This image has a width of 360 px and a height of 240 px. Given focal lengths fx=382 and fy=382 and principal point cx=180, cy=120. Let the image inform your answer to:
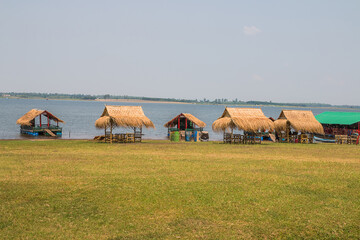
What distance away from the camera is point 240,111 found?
1602 inches

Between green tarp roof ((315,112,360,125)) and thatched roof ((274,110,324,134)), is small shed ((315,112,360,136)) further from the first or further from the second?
thatched roof ((274,110,324,134))

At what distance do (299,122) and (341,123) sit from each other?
48.5 feet

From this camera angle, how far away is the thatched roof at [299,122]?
43469 millimetres

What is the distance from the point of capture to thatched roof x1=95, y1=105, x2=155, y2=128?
120ft

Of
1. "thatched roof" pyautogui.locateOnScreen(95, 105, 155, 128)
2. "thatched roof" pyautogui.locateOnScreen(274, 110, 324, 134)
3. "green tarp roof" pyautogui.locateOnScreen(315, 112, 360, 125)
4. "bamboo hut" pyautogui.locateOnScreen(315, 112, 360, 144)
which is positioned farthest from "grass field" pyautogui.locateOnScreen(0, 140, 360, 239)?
"green tarp roof" pyautogui.locateOnScreen(315, 112, 360, 125)

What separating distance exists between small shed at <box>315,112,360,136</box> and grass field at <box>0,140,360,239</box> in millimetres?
35634

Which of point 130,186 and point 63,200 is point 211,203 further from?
point 63,200

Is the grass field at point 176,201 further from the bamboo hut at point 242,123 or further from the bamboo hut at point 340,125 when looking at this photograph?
the bamboo hut at point 340,125

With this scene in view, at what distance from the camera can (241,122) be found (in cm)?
3856

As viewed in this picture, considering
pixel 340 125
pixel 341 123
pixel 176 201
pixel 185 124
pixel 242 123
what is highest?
pixel 242 123

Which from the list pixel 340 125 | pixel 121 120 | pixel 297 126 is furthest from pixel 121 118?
pixel 340 125

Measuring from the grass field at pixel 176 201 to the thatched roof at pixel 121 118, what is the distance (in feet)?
49.0

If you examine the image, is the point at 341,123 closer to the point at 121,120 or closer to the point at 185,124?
the point at 185,124

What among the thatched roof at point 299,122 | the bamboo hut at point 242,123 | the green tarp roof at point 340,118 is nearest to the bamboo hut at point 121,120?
the bamboo hut at point 242,123
